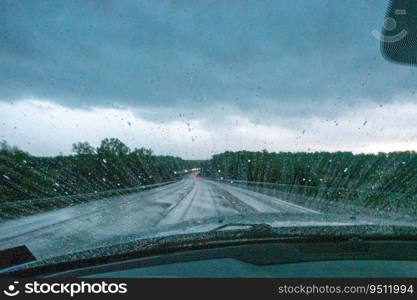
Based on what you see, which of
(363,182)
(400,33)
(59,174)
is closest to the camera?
(400,33)

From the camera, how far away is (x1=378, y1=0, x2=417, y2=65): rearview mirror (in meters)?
3.20

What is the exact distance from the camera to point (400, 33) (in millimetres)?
3307

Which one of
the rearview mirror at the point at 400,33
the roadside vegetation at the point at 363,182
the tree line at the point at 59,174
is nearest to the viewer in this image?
the rearview mirror at the point at 400,33

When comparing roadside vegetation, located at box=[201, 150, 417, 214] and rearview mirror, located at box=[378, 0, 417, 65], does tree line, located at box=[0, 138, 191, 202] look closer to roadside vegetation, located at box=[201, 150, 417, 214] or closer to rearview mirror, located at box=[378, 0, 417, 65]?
roadside vegetation, located at box=[201, 150, 417, 214]

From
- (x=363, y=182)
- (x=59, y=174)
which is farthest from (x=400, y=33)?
(x=59, y=174)

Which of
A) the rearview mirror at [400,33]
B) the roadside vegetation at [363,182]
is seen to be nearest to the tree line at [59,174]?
the roadside vegetation at [363,182]

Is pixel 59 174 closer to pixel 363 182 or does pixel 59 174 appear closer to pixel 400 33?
pixel 363 182

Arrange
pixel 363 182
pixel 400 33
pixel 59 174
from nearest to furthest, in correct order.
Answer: pixel 400 33
pixel 363 182
pixel 59 174

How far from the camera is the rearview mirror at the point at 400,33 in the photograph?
10.5ft

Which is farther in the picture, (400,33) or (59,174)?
(59,174)

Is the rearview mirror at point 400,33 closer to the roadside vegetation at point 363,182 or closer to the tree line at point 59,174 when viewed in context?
the roadside vegetation at point 363,182

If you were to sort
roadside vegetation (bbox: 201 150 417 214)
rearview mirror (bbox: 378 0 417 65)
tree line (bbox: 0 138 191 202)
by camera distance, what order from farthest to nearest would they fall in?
tree line (bbox: 0 138 191 202) < roadside vegetation (bbox: 201 150 417 214) < rearview mirror (bbox: 378 0 417 65)

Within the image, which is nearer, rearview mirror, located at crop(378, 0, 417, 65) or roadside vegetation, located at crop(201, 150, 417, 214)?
rearview mirror, located at crop(378, 0, 417, 65)

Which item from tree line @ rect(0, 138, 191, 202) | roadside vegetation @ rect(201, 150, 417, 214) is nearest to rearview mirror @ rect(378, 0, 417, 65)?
roadside vegetation @ rect(201, 150, 417, 214)
